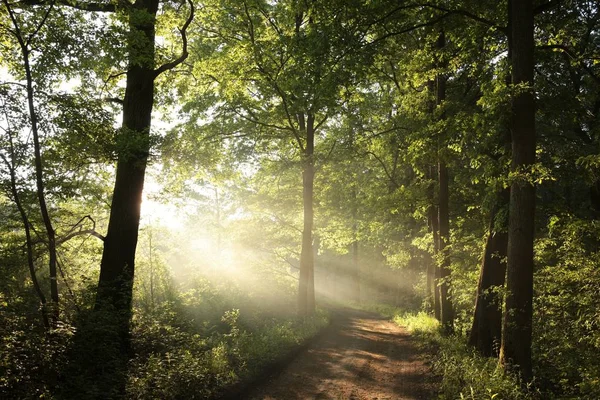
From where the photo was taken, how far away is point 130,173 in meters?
10.1

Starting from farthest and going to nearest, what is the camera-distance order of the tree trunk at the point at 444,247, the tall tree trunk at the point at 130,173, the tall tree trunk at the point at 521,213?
the tree trunk at the point at 444,247
the tall tree trunk at the point at 130,173
the tall tree trunk at the point at 521,213

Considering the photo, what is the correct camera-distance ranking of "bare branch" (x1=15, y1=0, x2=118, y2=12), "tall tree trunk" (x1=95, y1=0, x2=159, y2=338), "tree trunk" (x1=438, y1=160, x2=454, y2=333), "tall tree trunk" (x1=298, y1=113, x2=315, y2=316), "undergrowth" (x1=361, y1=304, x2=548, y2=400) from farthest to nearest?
"tall tree trunk" (x1=298, y1=113, x2=315, y2=316)
"tree trunk" (x1=438, y1=160, x2=454, y2=333)
"tall tree trunk" (x1=95, y1=0, x2=159, y2=338)
"bare branch" (x1=15, y1=0, x2=118, y2=12)
"undergrowth" (x1=361, y1=304, x2=548, y2=400)

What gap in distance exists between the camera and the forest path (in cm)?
918

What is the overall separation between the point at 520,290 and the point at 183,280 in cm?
1447

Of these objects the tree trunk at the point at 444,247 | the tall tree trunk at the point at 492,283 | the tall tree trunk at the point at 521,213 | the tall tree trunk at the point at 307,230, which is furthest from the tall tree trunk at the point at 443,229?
the tall tree trunk at the point at 521,213

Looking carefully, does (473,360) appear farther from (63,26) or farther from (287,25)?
(287,25)

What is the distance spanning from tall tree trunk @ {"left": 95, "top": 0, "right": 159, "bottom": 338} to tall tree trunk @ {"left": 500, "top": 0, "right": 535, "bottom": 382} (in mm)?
8046

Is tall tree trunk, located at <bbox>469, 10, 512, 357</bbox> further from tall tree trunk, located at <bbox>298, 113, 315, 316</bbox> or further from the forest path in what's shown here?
tall tree trunk, located at <bbox>298, 113, 315, 316</bbox>

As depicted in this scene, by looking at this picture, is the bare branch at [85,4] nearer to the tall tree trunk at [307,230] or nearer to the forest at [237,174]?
the forest at [237,174]

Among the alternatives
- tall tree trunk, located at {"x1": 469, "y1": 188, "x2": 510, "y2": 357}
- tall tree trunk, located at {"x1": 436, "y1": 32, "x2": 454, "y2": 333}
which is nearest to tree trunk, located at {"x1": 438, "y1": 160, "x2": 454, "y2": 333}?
tall tree trunk, located at {"x1": 436, "y1": 32, "x2": 454, "y2": 333}

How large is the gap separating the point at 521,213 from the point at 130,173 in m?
9.23

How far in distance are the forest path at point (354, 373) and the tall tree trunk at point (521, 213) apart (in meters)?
2.25

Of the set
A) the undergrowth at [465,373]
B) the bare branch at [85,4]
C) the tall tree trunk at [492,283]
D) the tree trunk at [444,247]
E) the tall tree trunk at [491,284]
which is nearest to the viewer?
the undergrowth at [465,373]

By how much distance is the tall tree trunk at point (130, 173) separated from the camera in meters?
9.12
